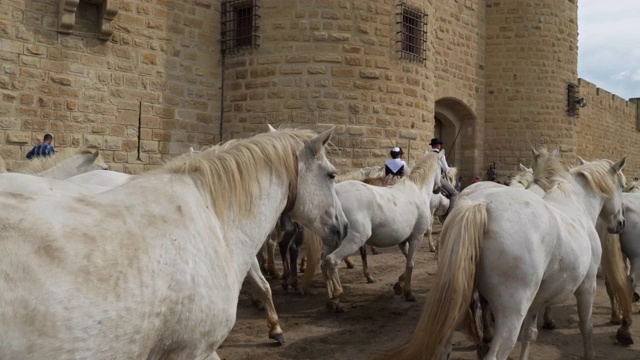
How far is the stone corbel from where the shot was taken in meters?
9.62

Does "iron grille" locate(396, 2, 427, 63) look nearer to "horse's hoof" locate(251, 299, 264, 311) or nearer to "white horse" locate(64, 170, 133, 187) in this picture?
"horse's hoof" locate(251, 299, 264, 311)

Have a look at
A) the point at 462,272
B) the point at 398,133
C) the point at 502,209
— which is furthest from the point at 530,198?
the point at 398,133

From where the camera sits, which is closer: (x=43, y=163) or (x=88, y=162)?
(x=43, y=163)

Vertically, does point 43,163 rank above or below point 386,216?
above

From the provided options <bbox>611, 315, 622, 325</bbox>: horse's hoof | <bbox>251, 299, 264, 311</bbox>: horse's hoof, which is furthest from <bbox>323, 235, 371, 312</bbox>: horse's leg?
<bbox>611, 315, 622, 325</bbox>: horse's hoof

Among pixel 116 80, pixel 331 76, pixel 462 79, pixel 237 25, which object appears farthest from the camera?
pixel 462 79

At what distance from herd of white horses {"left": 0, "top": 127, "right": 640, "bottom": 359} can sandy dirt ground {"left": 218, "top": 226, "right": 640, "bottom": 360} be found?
359 mm

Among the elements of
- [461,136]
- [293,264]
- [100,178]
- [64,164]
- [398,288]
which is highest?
[461,136]

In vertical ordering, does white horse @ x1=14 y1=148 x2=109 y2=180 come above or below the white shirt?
below

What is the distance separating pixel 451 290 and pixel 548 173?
7.23ft

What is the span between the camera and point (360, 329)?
604cm

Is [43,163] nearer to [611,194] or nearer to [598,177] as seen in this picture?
[598,177]

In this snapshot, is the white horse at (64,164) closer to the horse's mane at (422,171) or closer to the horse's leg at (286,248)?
the horse's leg at (286,248)

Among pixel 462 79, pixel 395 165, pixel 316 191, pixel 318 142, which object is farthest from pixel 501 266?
pixel 462 79
